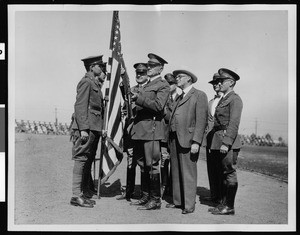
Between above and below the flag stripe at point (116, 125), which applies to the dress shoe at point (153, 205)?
below

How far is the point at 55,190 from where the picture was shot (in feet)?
22.1

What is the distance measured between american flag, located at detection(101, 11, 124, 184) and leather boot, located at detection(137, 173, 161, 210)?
26.3 inches

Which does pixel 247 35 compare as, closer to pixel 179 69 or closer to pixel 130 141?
pixel 179 69

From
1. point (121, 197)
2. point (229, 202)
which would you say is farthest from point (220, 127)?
point (121, 197)

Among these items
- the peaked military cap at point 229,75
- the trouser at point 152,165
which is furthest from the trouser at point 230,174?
the peaked military cap at point 229,75

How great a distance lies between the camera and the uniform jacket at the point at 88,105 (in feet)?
20.0

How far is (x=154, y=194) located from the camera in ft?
20.3

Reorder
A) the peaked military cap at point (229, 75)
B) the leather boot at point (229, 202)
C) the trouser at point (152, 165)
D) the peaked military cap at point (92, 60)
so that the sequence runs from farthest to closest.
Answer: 1. the peaked military cap at point (92, 60)
2. the peaked military cap at point (229, 75)
3. the trouser at point (152, 165)
4. the leather boot at point (229, 202)

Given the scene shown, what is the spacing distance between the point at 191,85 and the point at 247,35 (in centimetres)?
112

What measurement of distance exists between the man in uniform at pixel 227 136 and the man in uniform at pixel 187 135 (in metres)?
0.25

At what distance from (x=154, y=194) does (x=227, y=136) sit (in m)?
1.21

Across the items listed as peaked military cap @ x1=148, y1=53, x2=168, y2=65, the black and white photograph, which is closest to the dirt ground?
the black and white photograph

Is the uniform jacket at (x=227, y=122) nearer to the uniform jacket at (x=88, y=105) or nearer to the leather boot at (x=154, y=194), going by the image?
the leather boot at (x=154, y=194)

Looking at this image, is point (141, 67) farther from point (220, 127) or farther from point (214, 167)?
point (214, 167)
